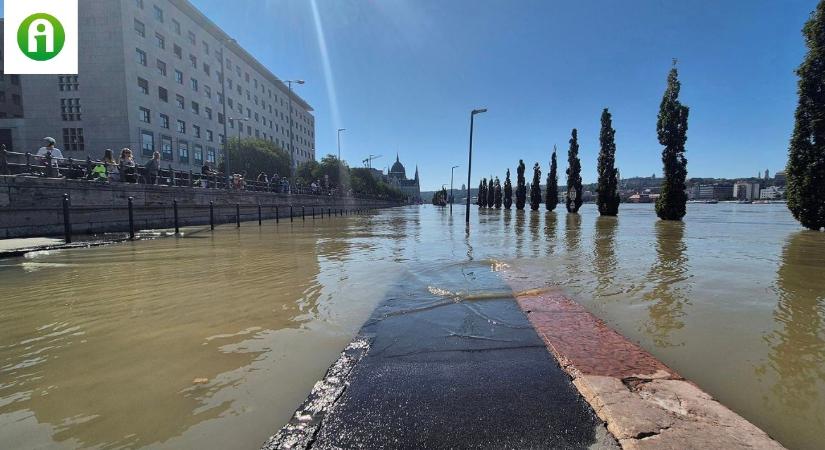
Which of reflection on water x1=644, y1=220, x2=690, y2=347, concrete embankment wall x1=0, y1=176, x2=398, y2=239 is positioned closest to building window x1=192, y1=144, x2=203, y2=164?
concrete embankment wall x1=0, y1=176, x2=398, y2=239

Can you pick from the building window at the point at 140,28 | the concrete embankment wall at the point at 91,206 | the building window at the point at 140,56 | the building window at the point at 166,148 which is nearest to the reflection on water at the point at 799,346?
the concrete embankment wall at the point at 91,206

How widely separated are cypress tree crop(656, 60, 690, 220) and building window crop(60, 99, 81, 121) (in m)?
52.3

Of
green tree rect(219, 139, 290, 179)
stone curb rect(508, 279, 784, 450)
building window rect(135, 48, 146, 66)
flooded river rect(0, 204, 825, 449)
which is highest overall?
building window rect(135, 48, 146, 66)

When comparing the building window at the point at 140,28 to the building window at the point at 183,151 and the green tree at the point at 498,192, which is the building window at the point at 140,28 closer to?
the building window at the point at 183,151

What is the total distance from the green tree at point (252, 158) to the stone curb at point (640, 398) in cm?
5039

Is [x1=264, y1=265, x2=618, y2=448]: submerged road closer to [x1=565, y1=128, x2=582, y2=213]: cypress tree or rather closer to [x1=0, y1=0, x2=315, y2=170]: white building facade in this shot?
[x1=0, y1=0, x2=315, y2=170]: white building facade

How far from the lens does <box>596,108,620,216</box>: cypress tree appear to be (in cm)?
3338

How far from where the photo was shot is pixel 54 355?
337 cm

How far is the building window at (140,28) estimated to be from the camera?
4053 cm

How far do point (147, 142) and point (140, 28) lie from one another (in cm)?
1174

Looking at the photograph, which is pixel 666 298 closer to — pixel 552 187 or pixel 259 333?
pixel 259 333

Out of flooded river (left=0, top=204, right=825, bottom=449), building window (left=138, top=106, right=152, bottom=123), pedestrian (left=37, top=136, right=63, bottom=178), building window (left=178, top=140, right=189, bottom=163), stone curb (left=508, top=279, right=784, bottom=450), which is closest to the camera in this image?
stone curb (left=508, top=279, right=784, bottom=450)

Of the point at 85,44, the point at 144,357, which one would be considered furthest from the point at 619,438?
the point at 85,44

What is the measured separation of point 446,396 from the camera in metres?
2.54
